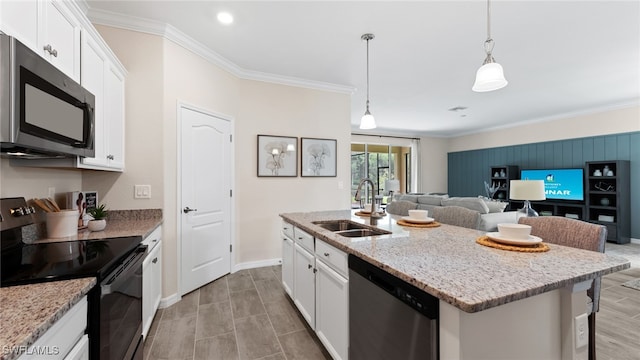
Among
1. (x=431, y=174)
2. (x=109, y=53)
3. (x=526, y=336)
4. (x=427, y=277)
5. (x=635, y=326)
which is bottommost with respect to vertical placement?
(x=635, y=326)

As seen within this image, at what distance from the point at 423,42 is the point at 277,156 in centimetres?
230

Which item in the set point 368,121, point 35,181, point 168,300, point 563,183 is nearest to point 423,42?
point 368,121

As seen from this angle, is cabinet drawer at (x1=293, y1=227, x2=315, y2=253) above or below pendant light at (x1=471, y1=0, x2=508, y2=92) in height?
below

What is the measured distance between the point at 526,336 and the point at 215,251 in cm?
304

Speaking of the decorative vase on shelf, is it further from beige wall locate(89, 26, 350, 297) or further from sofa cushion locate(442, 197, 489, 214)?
sofa cushion locate(442, 197, 489, 214)

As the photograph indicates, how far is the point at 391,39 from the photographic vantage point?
293 centimetres

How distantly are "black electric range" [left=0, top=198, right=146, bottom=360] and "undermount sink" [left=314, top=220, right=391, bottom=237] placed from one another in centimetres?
127

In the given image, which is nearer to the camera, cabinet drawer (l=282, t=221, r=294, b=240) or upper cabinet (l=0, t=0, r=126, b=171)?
upper cabinet (l=0, t=0, r=126, b=171)

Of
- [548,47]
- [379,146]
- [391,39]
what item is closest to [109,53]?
[391,39]

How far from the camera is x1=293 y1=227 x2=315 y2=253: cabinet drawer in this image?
2100mm

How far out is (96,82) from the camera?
6.51ft

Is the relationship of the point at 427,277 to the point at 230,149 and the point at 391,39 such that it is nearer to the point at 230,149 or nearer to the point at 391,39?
the point at 391,39

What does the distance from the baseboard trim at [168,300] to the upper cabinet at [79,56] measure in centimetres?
130

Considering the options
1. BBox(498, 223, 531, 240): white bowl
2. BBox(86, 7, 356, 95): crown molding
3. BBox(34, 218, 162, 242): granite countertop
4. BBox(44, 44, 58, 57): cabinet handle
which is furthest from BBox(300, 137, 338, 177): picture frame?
BBox(498, 223, 531, 240): white bowl
